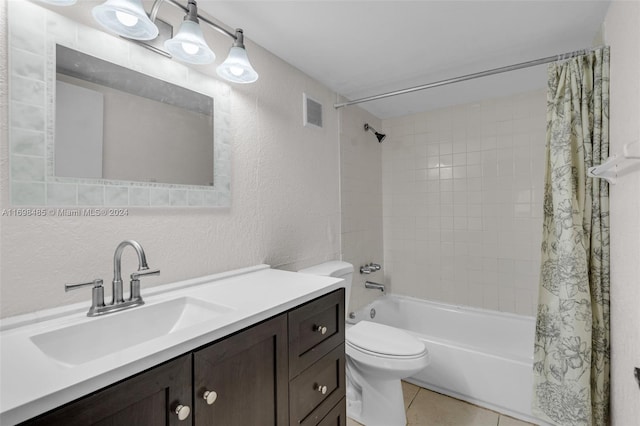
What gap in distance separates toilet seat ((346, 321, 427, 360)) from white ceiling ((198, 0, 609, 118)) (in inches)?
69.6

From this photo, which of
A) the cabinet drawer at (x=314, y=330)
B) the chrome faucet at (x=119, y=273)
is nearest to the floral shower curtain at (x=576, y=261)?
the cabinet drawer at (x=314, y=330)

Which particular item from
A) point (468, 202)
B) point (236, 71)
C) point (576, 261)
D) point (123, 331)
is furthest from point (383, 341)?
point (236, 71)

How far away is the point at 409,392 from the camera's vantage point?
6.81 ft

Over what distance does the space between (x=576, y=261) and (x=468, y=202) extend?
4.35 feet

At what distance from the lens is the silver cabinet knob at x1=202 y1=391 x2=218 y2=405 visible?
78 centimetres

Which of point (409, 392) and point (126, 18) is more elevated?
point (126, 18)

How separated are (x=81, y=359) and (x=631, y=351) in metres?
1.86

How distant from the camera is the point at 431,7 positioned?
143cm

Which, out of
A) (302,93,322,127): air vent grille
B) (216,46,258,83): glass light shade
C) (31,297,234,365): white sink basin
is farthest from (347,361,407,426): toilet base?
(216,46,258,83): glass light shade

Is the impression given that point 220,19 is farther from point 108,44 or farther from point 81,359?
point 81,359

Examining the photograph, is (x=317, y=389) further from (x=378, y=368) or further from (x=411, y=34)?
(x=411, y=34)

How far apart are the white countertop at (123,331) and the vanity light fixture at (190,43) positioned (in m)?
0.95

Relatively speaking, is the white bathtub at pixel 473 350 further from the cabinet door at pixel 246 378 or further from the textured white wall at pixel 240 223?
→ the cabinet door at pixel 246 378

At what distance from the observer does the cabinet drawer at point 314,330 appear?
1.08m
